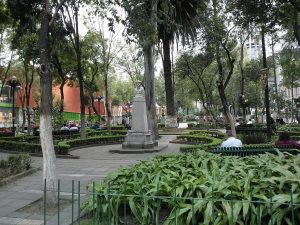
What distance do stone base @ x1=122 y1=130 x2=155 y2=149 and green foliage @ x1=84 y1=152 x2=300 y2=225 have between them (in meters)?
12.3

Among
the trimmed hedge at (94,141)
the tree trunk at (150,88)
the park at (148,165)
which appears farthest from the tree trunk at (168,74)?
the trimmed hedge at (94,141)

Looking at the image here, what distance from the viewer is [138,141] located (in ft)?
61.7

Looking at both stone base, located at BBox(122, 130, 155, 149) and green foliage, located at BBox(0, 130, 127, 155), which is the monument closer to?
stone base, located at BBox(122, 130, 155, 149)

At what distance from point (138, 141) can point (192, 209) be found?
14.7m

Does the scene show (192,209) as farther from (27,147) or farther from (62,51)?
(62,51)

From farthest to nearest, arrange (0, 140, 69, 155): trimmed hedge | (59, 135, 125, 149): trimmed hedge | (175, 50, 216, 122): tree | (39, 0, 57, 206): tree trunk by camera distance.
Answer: (175, 50, 216, 122): tree, (59, 135, 125, 149): trimmed hedge, (0, 140, 69, 155): trimmed hedge, (39, 0, 57, 206): tree trunk

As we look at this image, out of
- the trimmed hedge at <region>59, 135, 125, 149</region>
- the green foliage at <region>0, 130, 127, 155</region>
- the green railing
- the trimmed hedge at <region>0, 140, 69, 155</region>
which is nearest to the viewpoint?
the green railing

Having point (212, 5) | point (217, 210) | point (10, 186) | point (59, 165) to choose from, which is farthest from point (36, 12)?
point (217, 210)

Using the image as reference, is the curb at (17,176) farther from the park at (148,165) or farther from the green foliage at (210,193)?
the green foliage at (210,193)

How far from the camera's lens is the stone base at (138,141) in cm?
1862

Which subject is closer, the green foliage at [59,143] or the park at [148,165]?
the park at [148,165]

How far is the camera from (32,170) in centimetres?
1191

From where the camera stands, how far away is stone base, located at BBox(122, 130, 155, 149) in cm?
1862

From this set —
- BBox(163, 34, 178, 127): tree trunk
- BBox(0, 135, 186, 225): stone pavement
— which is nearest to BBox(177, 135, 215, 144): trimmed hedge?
BBox(0, 135, 186, 225): stone pavement
